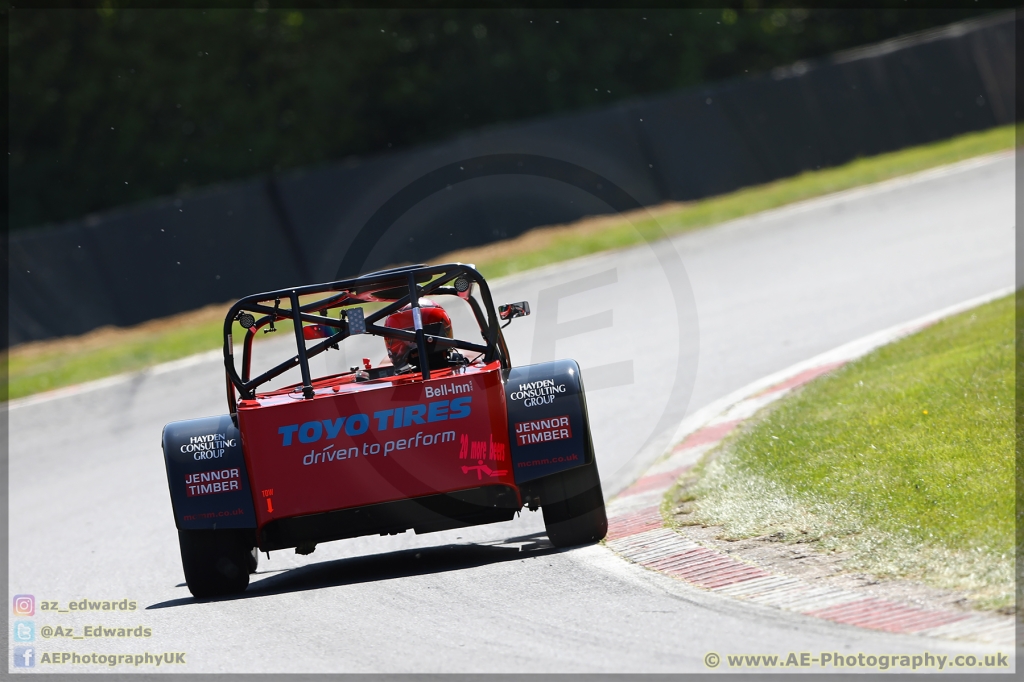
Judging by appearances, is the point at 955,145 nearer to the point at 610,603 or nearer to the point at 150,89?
the point at 150,89

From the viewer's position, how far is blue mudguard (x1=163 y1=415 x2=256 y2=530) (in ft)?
21.4

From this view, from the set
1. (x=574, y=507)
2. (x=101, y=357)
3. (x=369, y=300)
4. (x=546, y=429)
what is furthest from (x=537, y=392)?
(x=101, y=357)

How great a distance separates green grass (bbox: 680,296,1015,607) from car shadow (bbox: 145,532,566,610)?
103 cm

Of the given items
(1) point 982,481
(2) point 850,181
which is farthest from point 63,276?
(1) point 982,481

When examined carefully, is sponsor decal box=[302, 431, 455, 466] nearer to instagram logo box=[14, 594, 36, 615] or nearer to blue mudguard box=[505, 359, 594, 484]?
blue mudguard box=[505, 359, 594, 484]

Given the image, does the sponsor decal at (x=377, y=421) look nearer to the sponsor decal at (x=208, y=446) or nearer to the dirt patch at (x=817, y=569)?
the sponsor decal at (x=208, y=446)

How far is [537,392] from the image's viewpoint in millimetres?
6574

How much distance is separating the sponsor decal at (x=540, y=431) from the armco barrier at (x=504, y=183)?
43.7ft

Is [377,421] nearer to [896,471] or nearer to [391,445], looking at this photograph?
[391,445]

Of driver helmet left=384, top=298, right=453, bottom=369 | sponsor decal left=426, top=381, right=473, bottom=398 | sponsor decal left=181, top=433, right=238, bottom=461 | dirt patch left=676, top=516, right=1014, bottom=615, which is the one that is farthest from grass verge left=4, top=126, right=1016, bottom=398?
dirt patch left=676, top=516, right=1014, bottom=615

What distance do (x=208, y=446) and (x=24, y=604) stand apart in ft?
6.11

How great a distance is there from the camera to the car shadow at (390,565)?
6723mm

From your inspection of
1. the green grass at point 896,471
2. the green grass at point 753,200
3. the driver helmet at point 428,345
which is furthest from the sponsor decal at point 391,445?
the green grass at point 753,200

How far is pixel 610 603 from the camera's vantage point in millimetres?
5496
